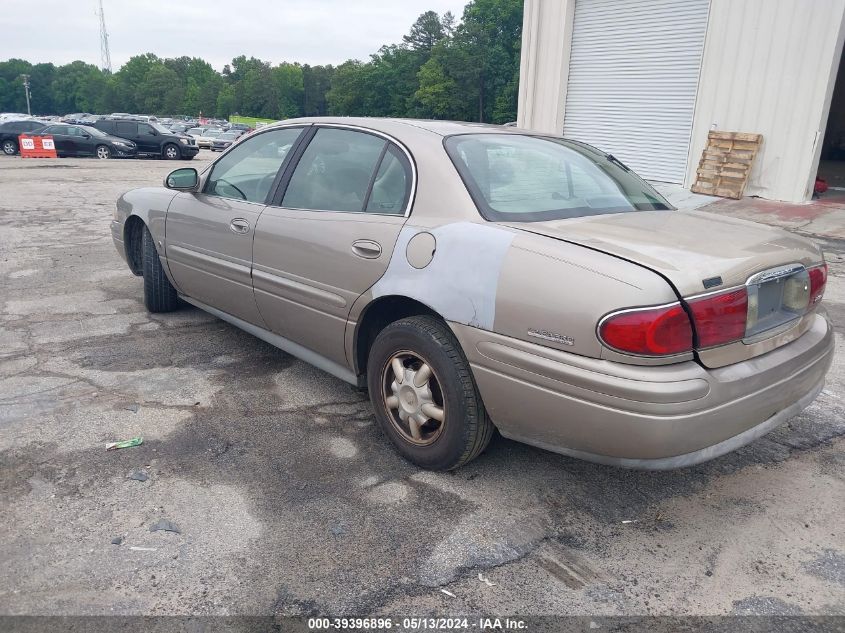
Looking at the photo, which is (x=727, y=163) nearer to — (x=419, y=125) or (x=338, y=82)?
(x=419, y=125)

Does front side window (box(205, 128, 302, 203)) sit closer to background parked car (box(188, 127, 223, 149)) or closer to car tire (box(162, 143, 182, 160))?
car tire (box(162, 143, 182, 160))

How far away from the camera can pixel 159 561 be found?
235 cm

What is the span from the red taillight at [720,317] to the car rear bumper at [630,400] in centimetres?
11

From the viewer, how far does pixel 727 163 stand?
1262cm

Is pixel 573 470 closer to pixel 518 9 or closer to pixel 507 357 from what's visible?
pixel 507 357

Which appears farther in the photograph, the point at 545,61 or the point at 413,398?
the point at 545,61

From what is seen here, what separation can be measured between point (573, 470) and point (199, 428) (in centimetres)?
187

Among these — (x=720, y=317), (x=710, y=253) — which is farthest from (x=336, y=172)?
(x=720, y=317)

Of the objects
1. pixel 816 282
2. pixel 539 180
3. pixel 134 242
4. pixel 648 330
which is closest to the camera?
pixel 648 330

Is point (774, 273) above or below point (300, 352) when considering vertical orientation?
above

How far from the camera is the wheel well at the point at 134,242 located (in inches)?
203

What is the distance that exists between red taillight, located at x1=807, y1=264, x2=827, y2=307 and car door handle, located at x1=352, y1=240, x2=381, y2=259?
5.99 ft

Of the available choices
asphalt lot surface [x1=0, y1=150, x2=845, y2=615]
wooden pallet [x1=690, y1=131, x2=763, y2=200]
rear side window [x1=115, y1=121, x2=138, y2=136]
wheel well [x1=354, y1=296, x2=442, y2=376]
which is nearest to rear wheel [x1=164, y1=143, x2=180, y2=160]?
rear side window [x1=115, y1=121, x2=138, y2=136]

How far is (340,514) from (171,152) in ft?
83.0
